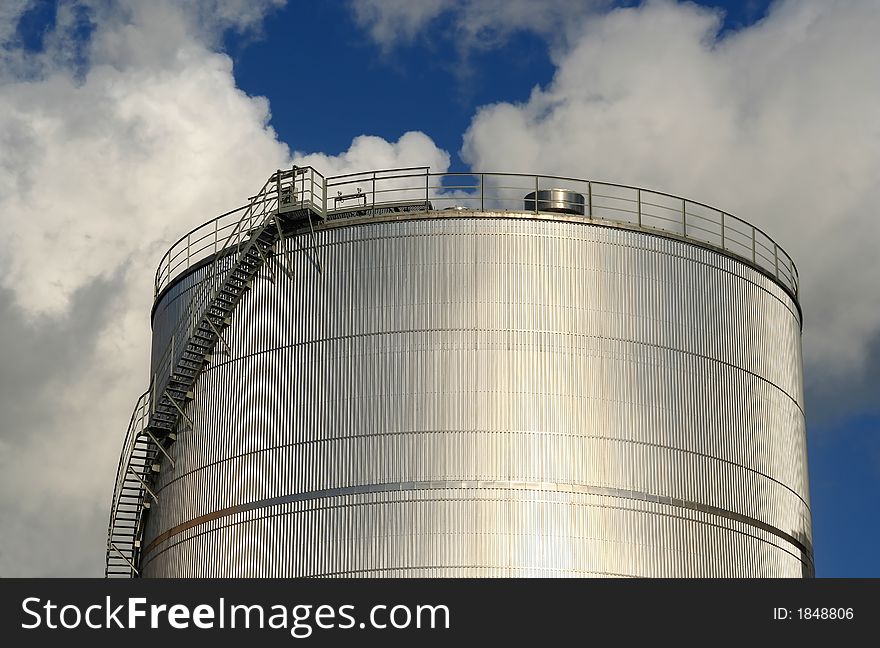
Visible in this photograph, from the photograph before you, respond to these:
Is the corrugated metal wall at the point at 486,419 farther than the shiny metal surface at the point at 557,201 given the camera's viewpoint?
No

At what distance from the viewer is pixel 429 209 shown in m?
55.2

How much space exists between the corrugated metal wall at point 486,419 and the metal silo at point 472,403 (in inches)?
2.3

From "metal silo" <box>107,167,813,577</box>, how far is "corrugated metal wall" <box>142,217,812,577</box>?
6 centimetres

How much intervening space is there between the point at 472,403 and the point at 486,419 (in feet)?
1.93

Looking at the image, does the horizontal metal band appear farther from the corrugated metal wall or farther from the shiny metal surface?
the shiny metal surface

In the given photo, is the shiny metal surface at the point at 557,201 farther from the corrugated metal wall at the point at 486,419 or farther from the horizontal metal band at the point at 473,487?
the horizontal metal band at the point at 473,487

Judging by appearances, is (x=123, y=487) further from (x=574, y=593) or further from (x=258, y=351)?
(x=574, y=593)

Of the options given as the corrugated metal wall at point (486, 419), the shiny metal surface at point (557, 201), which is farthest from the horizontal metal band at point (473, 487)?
the shiny metal surface at point (557, 201)

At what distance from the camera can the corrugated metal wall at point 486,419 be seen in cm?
5003

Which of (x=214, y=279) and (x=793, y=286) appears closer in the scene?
(x=214, y=279)

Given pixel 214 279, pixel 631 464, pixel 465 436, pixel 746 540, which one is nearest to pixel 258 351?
pixel 214 279

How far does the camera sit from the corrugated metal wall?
50031 millimetres

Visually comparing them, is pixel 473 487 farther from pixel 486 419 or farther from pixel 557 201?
pixel 557 201

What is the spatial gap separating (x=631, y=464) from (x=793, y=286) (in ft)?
38.7
